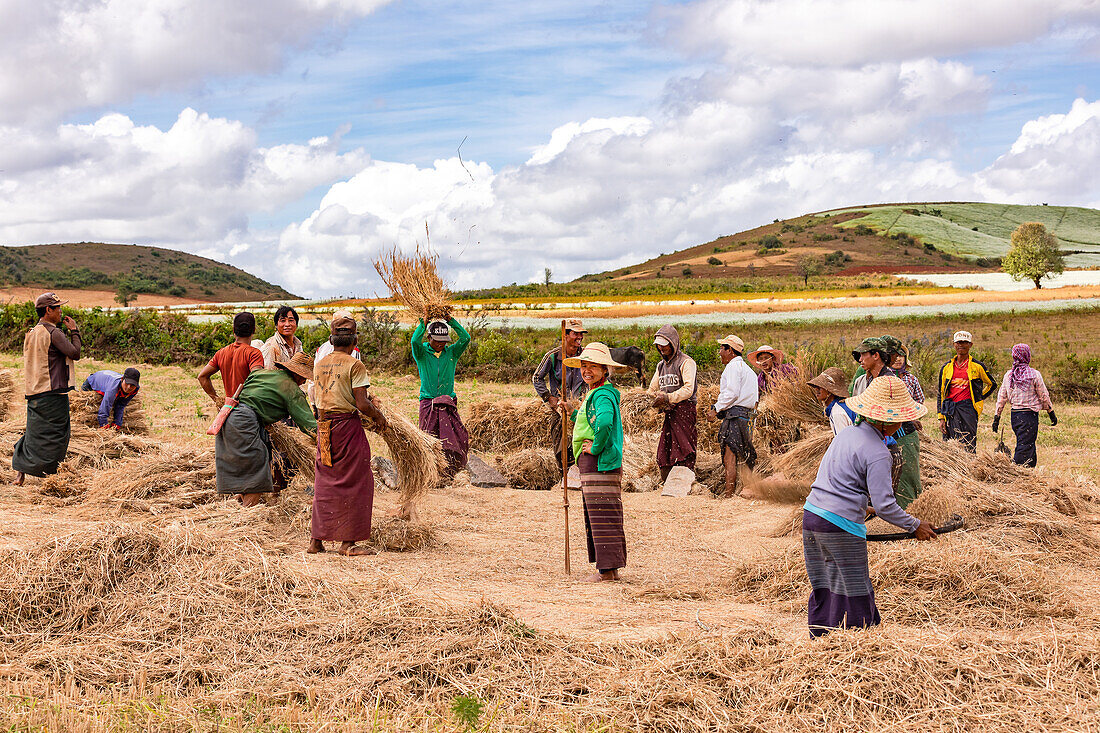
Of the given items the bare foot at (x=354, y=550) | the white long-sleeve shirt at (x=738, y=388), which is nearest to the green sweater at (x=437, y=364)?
the bare foot at (x=354, y=550)

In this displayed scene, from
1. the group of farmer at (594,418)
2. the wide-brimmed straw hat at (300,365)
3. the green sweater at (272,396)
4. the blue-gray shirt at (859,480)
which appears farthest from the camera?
the green sweater at (272,396)

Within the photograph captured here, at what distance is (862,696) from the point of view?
3.65 metres

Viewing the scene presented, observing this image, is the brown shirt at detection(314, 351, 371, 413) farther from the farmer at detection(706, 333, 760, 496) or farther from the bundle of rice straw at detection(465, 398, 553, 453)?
the bundle of rice straw at detection(465, 398, 553, 453)

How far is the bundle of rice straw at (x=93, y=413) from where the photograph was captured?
9922 millimetres

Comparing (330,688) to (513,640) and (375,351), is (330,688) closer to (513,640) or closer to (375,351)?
(513,640)

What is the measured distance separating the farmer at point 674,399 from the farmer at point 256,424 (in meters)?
3.38

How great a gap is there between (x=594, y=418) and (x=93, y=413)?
7028 mm

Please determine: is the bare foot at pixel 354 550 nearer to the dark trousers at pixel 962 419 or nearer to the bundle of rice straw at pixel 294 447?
the bundle of rice straw at pixel 294 447

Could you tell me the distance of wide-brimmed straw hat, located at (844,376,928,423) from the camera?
13.2 feet

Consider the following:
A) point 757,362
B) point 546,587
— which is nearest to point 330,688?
point 546,587

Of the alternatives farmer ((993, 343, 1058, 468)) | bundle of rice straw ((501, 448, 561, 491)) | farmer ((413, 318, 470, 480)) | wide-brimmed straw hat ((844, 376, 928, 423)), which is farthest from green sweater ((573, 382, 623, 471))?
farmer ((993, 343, 1058, 468))

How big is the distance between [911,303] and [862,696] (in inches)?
1487

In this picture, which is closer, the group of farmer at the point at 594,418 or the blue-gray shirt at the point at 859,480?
the blue-gray shirt at the point at 859,480

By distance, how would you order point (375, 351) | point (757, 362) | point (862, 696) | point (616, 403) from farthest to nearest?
point (375, 351) < point (757, 362) < point (616, 403) < point (862, 696)
